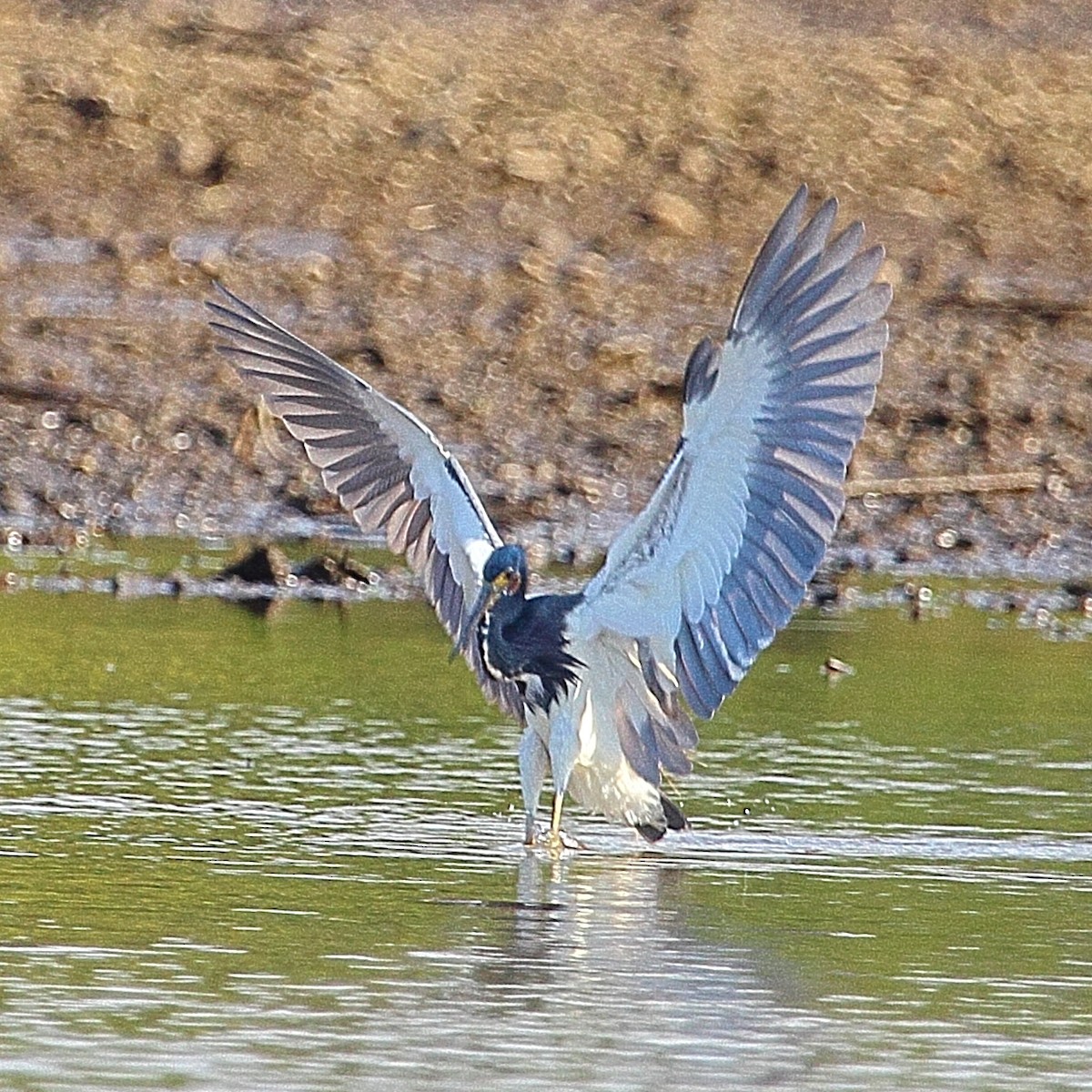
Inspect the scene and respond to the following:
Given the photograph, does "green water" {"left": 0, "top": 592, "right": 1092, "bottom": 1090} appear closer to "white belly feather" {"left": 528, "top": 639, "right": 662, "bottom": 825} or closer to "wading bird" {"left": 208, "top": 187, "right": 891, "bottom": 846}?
"white belly feather" {"left": 528, "top": 639, "right": 662, "bottom": 825}

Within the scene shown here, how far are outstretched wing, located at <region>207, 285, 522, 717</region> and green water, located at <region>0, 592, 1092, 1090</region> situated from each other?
1.75 feet

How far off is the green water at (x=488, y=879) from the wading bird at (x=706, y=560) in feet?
0.87

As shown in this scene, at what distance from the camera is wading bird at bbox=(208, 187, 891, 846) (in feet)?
24.7

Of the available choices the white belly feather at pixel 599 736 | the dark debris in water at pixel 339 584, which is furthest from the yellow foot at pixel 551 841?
the dark debris in water at pixel 339 584

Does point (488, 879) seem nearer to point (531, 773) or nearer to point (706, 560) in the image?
point (531, 773)

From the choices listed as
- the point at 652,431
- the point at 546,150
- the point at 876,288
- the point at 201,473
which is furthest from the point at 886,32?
the point at 876,288

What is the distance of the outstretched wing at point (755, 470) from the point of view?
7516mm

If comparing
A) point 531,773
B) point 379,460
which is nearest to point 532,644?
point 531,773

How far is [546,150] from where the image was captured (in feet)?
51.2

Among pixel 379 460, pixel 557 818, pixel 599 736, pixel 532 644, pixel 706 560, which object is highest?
pixel 379 460

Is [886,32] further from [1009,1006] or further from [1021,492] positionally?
[1009,1006]

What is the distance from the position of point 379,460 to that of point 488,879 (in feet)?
5.87

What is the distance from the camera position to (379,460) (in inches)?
346

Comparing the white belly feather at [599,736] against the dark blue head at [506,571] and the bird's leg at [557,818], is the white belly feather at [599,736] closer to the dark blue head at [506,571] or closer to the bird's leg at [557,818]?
the bird's leg at [557,818]
